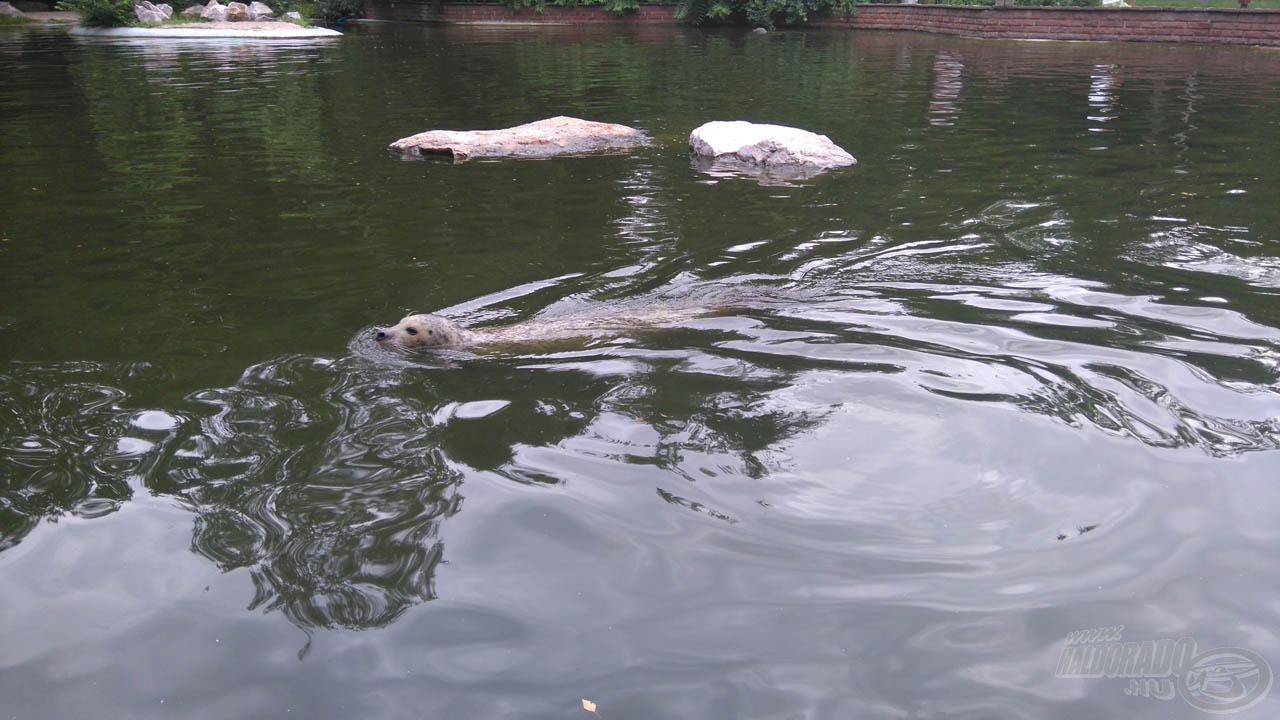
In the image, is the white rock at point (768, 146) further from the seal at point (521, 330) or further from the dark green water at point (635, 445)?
the seal at point (521, 330)

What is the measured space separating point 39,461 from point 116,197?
6.62m

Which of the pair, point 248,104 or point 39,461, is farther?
point 248,104

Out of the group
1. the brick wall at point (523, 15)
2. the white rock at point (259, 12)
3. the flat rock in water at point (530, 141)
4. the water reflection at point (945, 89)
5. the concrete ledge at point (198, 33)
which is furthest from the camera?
the brick wall at point (523, 15)

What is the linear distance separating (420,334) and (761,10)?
4069 cm

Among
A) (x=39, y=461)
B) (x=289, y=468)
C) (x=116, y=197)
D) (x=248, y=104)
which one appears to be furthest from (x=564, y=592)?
(x=248, y=104)

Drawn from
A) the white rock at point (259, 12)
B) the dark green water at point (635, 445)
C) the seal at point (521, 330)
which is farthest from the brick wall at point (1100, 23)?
the seal at point (521, 330)

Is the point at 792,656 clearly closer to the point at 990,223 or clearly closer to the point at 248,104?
the point at 990,223

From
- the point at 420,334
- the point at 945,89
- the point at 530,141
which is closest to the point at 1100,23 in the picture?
the point at 945,89

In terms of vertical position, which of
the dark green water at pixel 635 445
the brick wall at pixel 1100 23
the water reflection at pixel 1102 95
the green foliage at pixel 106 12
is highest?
the green foliage at pixel 106 12

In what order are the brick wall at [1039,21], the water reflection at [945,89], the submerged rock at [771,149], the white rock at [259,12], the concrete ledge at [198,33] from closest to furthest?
1. the submerged rock at [771,149]
2. the water reflection at [945,89]
3. the brick wall at [1039,21]
4. the concrete ledge at [198,33]
5. the white rock at [259,12]

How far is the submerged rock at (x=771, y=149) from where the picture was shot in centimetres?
1197

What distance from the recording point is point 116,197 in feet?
33.1

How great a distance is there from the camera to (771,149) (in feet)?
40.1

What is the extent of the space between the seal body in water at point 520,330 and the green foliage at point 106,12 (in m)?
38.0
